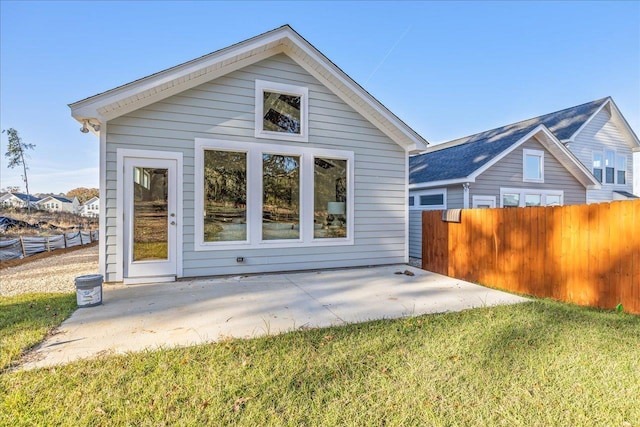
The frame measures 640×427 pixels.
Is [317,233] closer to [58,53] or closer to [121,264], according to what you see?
[121,264]

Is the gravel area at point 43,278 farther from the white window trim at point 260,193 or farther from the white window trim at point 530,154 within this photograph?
the white window trim at point 530,154

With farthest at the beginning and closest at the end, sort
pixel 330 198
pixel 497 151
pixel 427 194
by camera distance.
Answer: pixel 427 194
pixel 497 151
pixel 330 198

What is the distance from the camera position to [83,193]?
57719 mm

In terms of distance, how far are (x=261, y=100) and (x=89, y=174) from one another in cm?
Result: 3647

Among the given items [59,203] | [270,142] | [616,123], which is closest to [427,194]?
[270,142]

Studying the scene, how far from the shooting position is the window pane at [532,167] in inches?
413

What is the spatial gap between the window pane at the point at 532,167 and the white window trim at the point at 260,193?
737 centimetres

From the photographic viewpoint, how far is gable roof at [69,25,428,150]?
5.01 meters

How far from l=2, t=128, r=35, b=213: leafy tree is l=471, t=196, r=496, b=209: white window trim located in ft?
90.5

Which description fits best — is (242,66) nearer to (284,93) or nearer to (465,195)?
(284,93)

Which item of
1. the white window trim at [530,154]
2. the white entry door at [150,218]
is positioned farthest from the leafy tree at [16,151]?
the white window trim at [530,154]

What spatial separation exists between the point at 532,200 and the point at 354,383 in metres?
11.3

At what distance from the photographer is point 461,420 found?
1880mm

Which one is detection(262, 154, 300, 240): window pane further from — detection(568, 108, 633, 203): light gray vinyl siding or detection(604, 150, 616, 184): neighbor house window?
detection(604, 150, 616, 184): neighbor house window
